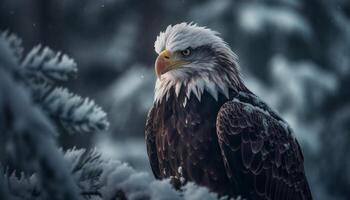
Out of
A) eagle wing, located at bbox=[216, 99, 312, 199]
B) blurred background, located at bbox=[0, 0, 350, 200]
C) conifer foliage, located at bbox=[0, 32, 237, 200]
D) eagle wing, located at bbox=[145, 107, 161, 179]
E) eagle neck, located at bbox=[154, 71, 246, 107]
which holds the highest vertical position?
blurred background, located at bbox=[0, 0, 350, 200]

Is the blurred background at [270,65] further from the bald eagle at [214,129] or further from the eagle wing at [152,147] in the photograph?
the eagle wing at [152,147]

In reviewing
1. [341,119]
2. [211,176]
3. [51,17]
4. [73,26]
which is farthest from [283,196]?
[73,26]

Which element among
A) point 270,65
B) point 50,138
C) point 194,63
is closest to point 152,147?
point 194,63

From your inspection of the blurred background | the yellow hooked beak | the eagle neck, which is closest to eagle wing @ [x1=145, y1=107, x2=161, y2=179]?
the eagle neck

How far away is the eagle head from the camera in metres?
4.84

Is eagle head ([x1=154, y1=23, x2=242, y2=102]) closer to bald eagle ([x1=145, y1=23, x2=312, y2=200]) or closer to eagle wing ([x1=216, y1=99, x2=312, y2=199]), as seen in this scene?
bald eagle ([x1=145, y1=23, x2=312, y2=200])

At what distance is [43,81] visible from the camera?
2012 millimetres

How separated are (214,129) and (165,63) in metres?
0.58

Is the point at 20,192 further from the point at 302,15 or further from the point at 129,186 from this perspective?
the point at 302,15

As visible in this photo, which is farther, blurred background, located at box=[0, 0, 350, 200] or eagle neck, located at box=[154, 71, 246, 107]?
blurred background, located at box=[0, 0, 350, 200]

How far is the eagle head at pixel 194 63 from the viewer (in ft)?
15.9

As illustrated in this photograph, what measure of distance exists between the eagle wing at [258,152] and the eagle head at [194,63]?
292 mm

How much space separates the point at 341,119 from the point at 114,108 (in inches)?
174

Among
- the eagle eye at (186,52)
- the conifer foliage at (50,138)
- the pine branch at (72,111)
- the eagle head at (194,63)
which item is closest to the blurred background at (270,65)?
the eagle head at (194,63)
